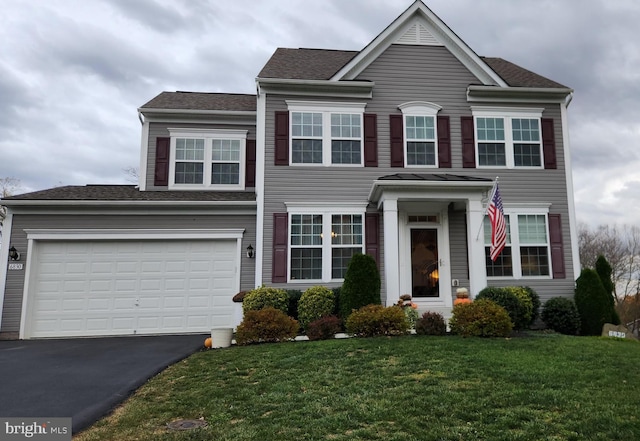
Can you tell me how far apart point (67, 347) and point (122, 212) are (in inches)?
142

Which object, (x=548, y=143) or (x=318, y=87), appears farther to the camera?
(x=548, y=143)

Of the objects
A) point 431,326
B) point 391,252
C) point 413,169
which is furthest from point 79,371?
point 413,169

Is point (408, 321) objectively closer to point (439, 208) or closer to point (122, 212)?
point (439, 208)

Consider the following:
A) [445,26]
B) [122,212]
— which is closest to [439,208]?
[445,26]

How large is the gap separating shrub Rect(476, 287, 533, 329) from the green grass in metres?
2.07

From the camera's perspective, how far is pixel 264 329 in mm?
8344

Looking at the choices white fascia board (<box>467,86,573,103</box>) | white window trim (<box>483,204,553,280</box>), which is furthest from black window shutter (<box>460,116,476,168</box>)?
white window trim (<box>483,204,553,280</box>)

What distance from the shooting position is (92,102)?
25047 mm

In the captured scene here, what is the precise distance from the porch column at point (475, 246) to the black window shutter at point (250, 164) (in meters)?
6.50

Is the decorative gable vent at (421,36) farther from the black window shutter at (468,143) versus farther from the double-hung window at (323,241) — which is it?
the double-hung window at (323,241)

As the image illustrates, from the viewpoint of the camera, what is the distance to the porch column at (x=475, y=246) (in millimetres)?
10141

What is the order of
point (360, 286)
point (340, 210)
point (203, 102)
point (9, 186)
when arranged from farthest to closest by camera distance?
1. point (9, 186)
2. point (203, 102)
3. point (340, 210)
4. point (360, 286)

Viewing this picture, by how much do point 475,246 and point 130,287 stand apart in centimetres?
904

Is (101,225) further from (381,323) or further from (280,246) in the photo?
(381,323)
